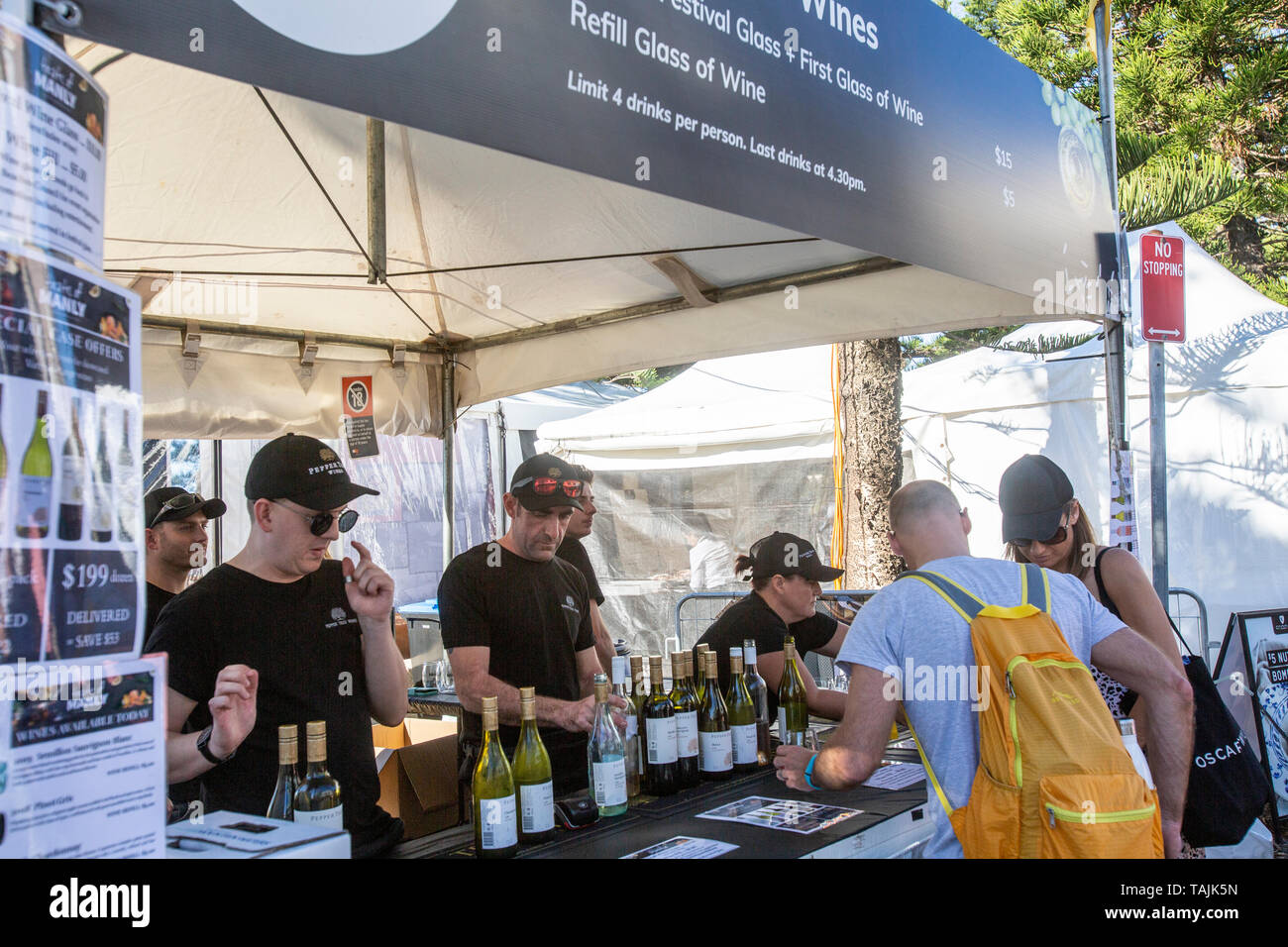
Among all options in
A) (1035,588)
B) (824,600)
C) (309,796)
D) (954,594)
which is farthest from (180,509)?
(824,600)

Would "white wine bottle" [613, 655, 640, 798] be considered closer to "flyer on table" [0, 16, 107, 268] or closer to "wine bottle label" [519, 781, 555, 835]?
"wine bottle label" [519, 781, 555, 835]

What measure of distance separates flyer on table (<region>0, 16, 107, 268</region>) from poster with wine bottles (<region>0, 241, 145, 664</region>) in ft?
0.13

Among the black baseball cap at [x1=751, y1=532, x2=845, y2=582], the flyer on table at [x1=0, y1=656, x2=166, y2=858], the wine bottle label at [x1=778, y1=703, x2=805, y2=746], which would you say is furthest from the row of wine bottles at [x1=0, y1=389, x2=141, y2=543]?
the black baseball cap at [x1=751, y1=532, x2=845, y2=582]

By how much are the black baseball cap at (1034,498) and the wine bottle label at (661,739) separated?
43.3 inches

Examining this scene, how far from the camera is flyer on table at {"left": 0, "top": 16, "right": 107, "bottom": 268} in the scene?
101 cm

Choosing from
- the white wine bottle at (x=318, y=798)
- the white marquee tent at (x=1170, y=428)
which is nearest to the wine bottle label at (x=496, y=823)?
the white wine bottle at (x=318, y=798)

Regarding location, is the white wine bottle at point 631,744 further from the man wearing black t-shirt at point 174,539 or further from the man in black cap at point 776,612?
the man wearing black t-shirt at point 174,539

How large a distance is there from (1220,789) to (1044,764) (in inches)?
43.2

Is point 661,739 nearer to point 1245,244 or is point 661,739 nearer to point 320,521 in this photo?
point 320,521

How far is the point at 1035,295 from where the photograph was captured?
3262mm

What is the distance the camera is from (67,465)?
41.5 inches
